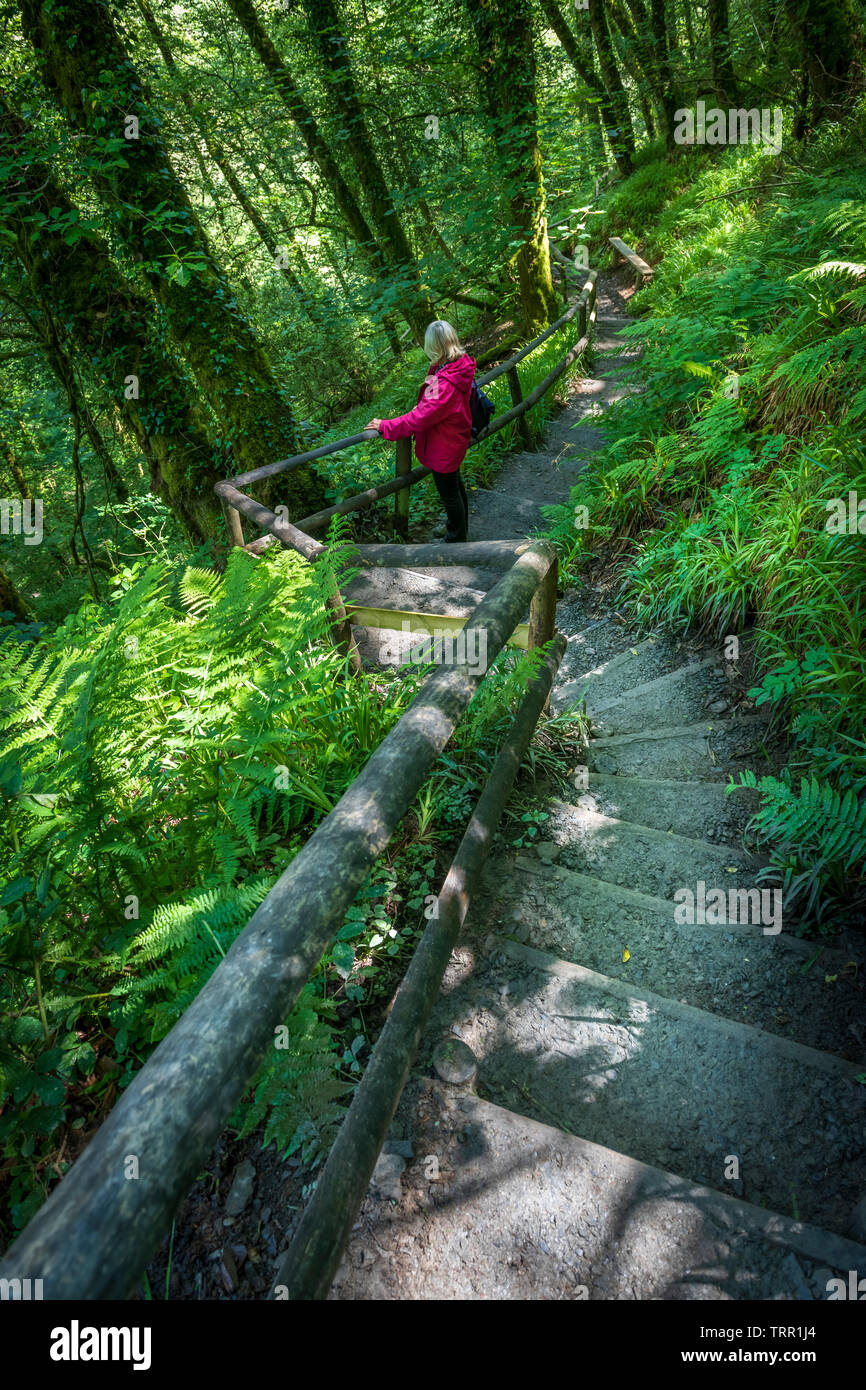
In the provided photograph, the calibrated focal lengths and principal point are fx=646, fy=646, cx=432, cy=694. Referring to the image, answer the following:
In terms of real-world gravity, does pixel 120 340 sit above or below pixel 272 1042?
above

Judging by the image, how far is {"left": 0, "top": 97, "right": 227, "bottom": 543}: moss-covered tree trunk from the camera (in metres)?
5.41

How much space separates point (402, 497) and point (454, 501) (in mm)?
589

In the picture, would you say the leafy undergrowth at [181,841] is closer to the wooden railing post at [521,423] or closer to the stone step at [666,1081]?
the stone step at [666,1081]

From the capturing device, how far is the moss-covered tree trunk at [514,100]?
809cm

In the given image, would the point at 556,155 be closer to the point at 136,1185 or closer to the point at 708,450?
the point at 708,450

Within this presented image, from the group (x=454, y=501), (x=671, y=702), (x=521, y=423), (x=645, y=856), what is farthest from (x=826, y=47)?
(x=645, y=856)

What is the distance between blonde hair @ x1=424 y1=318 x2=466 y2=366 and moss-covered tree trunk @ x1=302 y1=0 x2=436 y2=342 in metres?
4.03

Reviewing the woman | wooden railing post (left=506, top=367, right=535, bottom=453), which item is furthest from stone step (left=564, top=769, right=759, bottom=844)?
wooden railing post (left=506, top=367, right=535, bottom=453)

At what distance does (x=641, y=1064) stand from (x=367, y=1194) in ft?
2.89

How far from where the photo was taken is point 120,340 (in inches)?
218

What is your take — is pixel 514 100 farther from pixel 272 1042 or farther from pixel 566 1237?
pixel 566 1237

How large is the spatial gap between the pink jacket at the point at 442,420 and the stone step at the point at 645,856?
10.2ft

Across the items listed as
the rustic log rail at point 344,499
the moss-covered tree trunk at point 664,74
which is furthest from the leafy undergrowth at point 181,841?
the moss-covered tree trunk at point 664,74

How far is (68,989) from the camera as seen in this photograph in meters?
1.92
